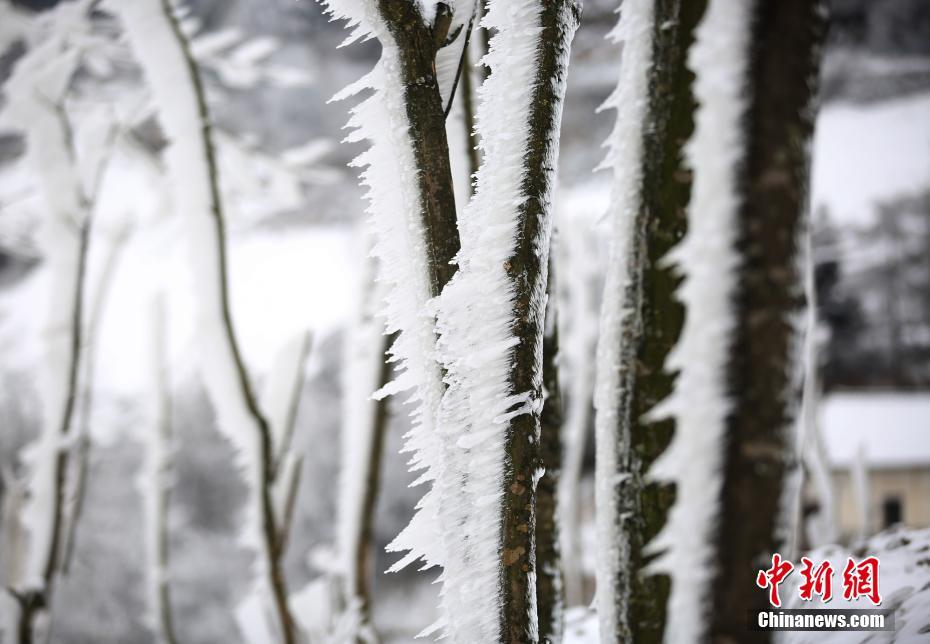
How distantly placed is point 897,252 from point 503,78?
5.49 m

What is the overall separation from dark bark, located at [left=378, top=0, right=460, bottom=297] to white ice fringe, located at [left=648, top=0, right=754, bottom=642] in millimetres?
232

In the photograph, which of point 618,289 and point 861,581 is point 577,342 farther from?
point 618,289

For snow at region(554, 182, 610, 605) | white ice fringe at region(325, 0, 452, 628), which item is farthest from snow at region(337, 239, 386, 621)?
snow at region(554, 182, 610, 605)

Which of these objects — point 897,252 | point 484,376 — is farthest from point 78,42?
point 897,252

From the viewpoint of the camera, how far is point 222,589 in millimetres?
5891

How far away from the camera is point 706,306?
1.51 feet

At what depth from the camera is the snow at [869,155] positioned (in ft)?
11.5

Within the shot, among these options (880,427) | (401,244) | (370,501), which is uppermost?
(401,244)

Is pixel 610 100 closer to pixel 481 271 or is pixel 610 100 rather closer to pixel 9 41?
pixel 481 271

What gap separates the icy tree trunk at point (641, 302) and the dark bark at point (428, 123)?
179 mm

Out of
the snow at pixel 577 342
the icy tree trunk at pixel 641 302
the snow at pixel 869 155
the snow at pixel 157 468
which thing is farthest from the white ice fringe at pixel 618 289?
the snow at pixel 869 155

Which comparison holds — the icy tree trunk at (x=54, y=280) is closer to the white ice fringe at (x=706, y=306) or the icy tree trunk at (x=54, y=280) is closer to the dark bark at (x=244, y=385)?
the dark bark at (x=244, y=385)

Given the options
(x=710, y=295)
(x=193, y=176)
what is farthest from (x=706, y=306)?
(x=193, y=176)

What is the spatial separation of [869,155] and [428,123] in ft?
15.8
